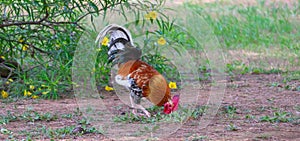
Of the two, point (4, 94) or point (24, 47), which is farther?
point (24, 47)

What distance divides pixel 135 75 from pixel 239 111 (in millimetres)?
948

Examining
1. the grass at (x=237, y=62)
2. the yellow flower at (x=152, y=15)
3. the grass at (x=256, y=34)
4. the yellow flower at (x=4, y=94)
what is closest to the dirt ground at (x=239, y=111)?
the grass at (x=237, y=62)

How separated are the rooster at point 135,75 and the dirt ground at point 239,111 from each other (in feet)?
0.90

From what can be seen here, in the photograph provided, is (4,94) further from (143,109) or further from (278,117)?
(278,117)

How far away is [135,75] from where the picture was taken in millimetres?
5160

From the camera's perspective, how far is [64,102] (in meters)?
6.00

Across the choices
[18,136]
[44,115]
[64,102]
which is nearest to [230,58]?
[64,102]

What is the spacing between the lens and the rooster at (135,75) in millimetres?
5062

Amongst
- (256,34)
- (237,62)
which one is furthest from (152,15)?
(256,34)

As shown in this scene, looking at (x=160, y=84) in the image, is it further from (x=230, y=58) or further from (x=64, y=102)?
(x=230, y=58)

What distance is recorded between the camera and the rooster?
5.06 metres

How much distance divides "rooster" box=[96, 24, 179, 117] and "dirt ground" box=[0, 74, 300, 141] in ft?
0.90

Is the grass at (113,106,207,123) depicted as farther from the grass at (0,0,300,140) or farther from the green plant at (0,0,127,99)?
the green plant at (0,0,127,99)

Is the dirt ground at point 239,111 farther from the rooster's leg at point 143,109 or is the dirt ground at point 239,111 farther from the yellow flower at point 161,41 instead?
the yellow flower at point 161,41
